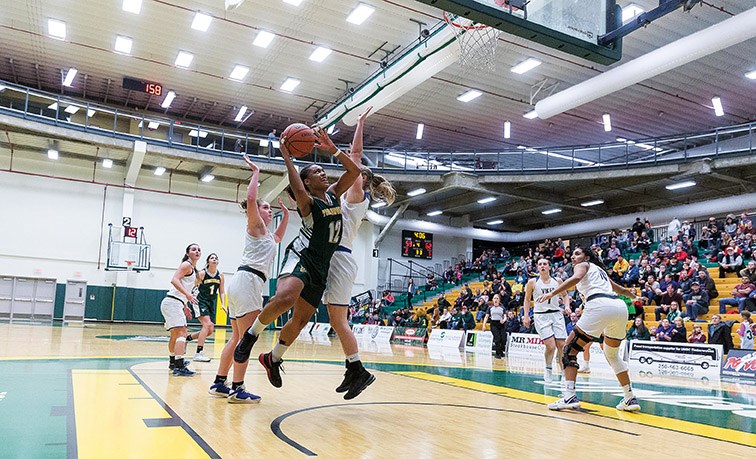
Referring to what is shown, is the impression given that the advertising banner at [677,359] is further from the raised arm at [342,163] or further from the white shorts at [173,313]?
the raised arm at [342,163]

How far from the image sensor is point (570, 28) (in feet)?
25.0

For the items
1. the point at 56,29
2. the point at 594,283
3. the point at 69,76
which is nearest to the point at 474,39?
the point at 594,283

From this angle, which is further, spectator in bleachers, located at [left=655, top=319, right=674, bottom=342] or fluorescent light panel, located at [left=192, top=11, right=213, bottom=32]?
fluorescent light panel, located at [left=192, top=11, right=213, bottom=32]

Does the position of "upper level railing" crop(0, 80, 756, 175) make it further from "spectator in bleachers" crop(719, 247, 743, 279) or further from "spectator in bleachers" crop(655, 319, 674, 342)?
"spectator in bleachers" crop(655, 319, 674, 342)

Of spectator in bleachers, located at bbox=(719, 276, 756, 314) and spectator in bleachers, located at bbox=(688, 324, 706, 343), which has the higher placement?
spectator in bleachers, located at bbox=(719, 276, 756, 314)

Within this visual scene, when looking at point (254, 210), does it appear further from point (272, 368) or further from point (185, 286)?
point (185, 286)

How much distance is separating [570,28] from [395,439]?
5981 mm

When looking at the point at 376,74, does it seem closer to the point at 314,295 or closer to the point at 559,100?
the point at 559,100

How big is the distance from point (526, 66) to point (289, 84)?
8.36 metres

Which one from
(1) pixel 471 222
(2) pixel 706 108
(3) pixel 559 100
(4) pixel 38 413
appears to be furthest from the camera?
(1) pixel 471 222

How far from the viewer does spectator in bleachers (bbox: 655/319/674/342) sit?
13.4 meters

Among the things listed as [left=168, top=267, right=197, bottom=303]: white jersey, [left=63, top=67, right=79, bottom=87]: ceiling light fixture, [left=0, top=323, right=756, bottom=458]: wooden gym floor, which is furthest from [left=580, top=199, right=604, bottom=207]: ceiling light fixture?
[left=168, top=267, right=197, bottom=303]: white jersey

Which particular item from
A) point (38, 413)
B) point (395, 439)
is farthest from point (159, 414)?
point (395, 439)

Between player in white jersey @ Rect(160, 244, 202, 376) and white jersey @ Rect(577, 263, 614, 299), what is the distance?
14.0 ft
